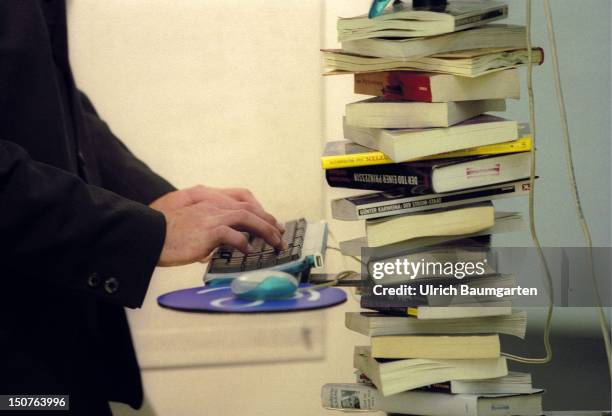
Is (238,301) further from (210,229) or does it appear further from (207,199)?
(207,199)

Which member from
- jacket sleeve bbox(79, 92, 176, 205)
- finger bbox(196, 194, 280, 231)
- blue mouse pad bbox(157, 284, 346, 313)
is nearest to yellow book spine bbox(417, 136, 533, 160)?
blue mouse pad bbox(157, 284, 346, 313)

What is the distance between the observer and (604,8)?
164 cm

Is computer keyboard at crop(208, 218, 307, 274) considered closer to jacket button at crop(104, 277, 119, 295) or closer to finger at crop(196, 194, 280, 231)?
finger at crop(196, 194, 280, 231)

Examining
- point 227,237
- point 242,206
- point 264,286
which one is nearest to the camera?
point 264,286

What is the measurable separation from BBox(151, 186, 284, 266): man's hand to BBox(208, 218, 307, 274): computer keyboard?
2 centimetres

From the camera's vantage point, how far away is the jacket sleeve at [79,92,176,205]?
4.25 feet

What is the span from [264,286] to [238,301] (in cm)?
3

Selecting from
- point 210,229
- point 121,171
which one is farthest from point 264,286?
point 121,171

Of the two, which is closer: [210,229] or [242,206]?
[210,229]

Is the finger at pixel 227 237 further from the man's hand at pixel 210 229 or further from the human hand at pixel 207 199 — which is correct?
the human hand at pixel 207 199

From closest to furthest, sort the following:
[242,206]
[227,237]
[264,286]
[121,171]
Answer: [264,286] < [227,237] < [242,206] < [121,171]

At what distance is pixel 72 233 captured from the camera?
34.4 inches

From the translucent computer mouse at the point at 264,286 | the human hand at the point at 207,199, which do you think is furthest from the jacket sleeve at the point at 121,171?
the translucent computer mouse at the point at 264,286

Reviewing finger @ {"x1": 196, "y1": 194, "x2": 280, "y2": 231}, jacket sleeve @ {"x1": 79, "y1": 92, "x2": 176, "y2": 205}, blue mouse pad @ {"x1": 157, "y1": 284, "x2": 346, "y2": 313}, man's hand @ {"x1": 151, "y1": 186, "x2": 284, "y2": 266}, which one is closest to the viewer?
blue mouse pad @ {"x1": 157, "y1": 284, "x2": 346, "y2": 313}
